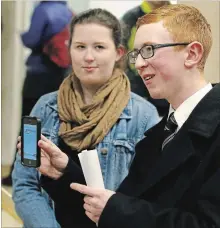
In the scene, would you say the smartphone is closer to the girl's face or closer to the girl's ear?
the girl's face

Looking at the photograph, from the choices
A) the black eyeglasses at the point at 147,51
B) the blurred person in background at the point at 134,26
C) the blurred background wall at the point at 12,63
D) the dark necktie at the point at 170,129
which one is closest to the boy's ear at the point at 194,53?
the black eyeglasses at the point at 147,51

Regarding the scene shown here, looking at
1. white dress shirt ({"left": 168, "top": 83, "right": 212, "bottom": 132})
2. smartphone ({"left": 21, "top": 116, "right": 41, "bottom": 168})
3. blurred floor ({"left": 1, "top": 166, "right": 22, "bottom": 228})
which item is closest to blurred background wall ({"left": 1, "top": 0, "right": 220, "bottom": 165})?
blurred floor ({"left": 1, "top": 166, "right": 22, "bottom": 228})

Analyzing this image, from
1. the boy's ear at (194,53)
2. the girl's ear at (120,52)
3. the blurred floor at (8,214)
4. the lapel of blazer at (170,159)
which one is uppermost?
the boy's ear at (194,53)

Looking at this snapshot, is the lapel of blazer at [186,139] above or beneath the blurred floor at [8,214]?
above

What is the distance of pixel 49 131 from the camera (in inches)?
72.6

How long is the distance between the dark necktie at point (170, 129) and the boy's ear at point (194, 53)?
0.16 m

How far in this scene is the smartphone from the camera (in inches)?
59.0

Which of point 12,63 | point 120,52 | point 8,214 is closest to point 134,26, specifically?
point 120,52

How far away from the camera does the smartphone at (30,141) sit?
150 cm

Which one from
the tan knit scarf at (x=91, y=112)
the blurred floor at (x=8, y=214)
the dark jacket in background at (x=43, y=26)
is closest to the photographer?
the tan knit scarf at (x=91, y=112)

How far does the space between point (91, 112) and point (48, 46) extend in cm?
67

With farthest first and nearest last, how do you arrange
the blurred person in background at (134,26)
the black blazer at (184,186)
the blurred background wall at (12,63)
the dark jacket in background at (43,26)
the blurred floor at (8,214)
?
the blurred floor at (8,214) < the blurred background wall at (12,63) < the dark jacket in background at (43,26) < the blurred person in background at (134,26) < the black blazer at (184,186)

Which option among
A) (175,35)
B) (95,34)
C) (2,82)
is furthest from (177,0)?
(2,82)

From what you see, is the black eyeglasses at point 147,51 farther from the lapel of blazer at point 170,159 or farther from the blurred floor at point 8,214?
the blurred floor at point 8,214
